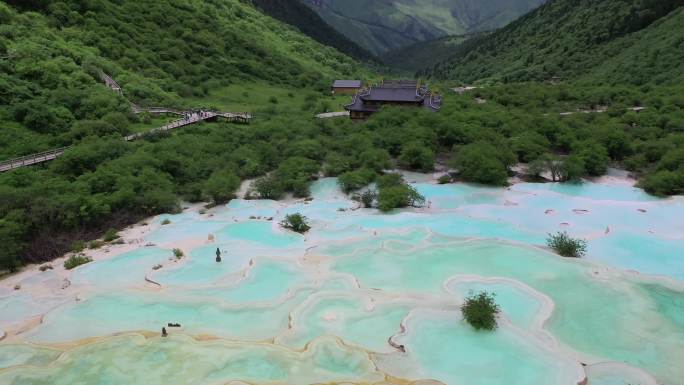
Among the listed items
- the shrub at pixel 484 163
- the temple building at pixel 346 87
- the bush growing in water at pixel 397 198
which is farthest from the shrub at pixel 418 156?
the temple building at pixel 346 87

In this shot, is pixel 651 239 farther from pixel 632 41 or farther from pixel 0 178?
pixel 632 41

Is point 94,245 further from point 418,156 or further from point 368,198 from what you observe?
point 418,156

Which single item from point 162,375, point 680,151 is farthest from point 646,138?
point 162,375

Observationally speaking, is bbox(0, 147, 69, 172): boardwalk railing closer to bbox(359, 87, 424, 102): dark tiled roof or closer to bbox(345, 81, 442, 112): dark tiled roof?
bbox(345, 81, 442, 112): dark tiled roof

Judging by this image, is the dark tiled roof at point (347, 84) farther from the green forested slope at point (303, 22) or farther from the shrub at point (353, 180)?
the green forested slope at point (303, 22)

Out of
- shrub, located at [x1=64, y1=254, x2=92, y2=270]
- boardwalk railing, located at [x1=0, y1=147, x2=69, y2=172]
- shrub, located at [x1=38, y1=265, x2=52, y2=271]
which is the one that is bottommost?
shrub, located at [x1=38, y1=265, x2=52, y2=271]

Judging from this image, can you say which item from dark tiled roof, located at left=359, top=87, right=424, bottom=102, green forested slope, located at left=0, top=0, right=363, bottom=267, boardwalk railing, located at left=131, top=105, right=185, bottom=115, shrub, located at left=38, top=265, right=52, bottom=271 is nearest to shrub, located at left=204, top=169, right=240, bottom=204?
green forested slope, located at left=0, top=0, right=363, bottom=267
